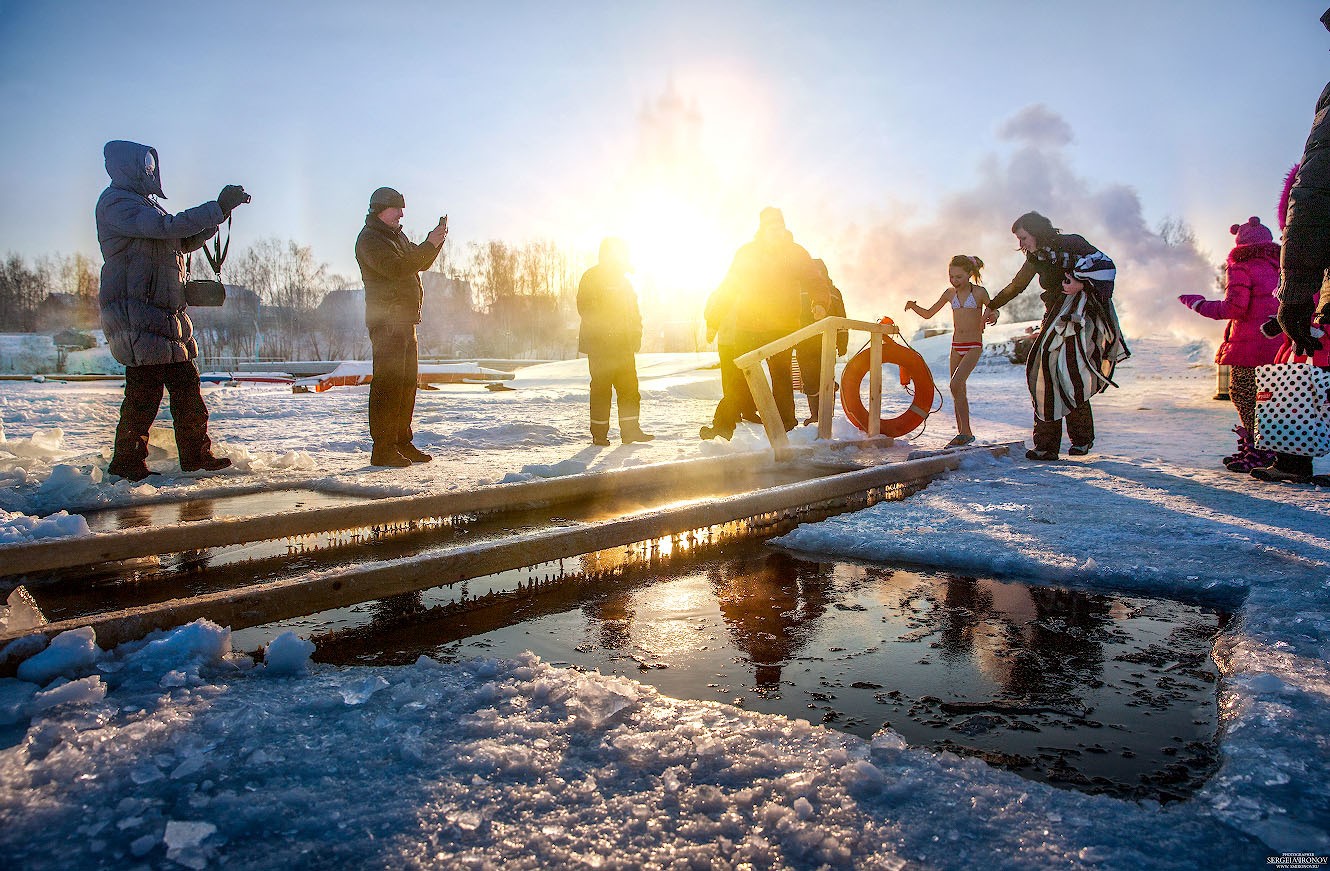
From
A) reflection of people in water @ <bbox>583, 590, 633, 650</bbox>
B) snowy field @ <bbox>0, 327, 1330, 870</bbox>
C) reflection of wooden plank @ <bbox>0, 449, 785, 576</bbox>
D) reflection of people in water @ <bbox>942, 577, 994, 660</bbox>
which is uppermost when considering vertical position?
reflection of wooden plank @ <bbox>0, 449, 785, 576</bbox>

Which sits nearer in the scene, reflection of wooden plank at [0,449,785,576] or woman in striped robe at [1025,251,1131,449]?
reflection of wooden plank at [0,449,785,576]

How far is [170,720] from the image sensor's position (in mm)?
1725

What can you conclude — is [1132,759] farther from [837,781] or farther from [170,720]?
[170,720]

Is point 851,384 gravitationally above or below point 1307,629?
above

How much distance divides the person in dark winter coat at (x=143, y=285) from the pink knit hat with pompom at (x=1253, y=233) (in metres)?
7.55

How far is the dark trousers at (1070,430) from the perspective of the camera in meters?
6.18

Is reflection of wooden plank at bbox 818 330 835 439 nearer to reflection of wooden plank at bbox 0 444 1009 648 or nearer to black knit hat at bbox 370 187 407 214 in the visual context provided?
reflection of wooden plank at bbox 0 444 1009 648

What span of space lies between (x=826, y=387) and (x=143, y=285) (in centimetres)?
507

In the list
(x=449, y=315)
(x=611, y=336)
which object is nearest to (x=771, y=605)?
(x=611, y=336)

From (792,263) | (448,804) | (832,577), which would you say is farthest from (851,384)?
(448,804)

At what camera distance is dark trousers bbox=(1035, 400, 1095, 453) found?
6.18 metres

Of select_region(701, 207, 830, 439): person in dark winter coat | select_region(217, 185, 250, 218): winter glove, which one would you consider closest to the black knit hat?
select_region(217, 185, 250, 218): winter glove

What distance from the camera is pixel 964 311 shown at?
742 centimetres

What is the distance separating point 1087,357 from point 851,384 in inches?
82.3
